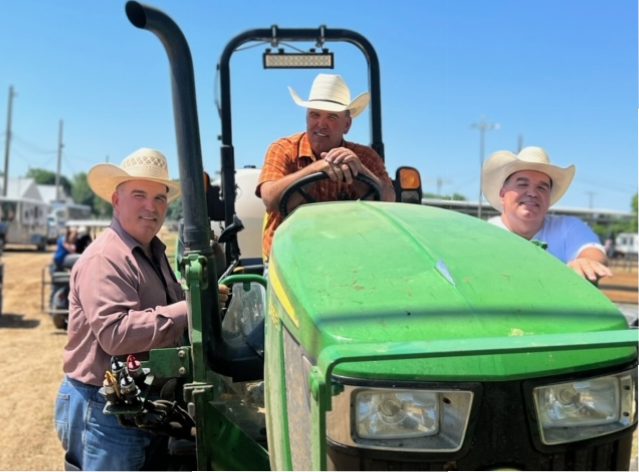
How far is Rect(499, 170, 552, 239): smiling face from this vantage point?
308 centimetres

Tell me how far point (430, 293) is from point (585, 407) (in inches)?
16.9

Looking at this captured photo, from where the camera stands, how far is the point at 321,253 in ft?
5.68

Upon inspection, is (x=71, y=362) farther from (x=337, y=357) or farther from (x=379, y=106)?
(x=379, y=106)

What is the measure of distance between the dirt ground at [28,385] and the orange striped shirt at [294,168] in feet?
9.56

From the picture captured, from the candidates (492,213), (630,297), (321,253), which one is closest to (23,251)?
(630,297)

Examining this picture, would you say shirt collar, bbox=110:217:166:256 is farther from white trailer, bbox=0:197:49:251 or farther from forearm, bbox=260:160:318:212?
white trailer, bbox=0:197:49:251

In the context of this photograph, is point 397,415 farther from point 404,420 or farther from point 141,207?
point 141,207

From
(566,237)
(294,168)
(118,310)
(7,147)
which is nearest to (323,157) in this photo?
(294,168)

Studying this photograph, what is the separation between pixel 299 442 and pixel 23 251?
3224cm

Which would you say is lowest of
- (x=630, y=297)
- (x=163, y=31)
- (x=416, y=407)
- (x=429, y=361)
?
(x=630, y=297)

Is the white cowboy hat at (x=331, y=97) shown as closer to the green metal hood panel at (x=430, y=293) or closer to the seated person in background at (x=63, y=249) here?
the green metal hood panel at (x=430, y=293)

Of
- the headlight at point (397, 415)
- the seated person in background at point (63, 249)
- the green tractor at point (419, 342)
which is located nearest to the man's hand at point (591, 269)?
the green tractor at point (419, 342)

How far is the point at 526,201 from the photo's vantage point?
3.10 meters

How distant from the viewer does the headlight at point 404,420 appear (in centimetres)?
133
